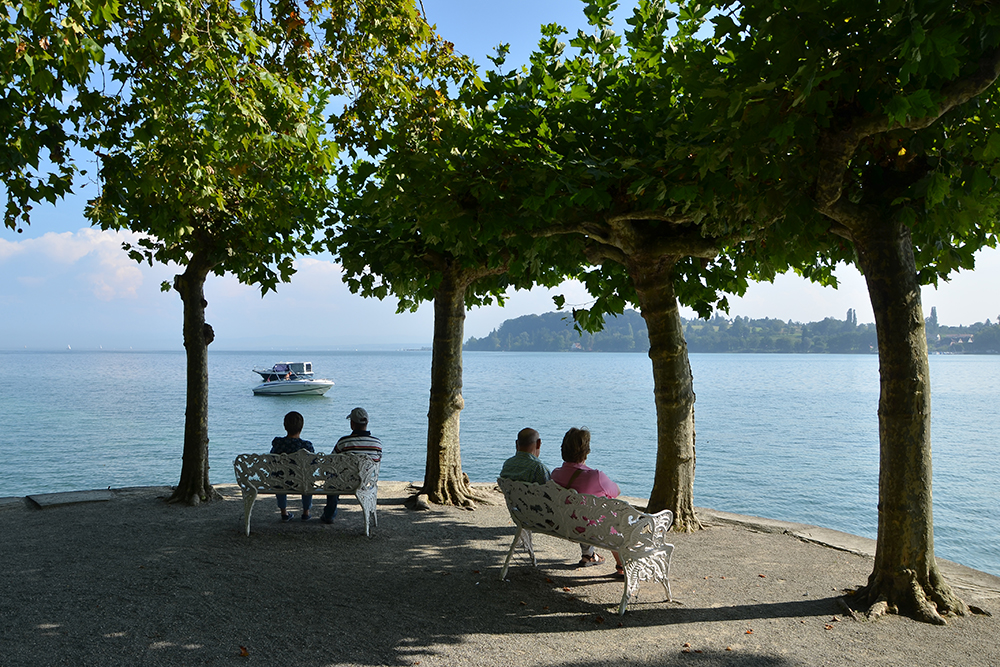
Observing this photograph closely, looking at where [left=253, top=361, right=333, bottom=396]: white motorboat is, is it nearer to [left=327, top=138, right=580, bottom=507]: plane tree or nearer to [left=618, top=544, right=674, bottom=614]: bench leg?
[left=327, top=138, right=580, bottom=507]: plane tree

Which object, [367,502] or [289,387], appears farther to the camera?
[289,387]

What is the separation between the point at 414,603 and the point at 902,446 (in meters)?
3.87

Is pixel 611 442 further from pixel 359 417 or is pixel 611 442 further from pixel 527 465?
pixel 527 465

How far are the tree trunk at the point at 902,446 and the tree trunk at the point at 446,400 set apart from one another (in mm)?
5500

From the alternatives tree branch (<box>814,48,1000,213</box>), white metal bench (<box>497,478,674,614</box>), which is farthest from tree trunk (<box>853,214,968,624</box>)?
white metal bench (<box>497,478,674,614</box>)

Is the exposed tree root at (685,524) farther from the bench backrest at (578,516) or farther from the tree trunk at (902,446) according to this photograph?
the tree trunk at (902,446)

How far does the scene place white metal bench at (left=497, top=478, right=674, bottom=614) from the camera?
209 inches

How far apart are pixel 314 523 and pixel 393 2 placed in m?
5.72

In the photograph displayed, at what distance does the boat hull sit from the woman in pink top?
66.7 meters

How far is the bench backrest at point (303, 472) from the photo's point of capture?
7.38 m

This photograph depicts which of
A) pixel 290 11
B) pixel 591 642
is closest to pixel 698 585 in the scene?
pixel 591 642

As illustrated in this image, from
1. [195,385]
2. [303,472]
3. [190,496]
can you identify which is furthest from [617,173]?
[190,496]

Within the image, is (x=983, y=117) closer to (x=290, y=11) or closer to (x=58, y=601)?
(x=290, y=11)

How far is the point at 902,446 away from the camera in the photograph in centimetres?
531
